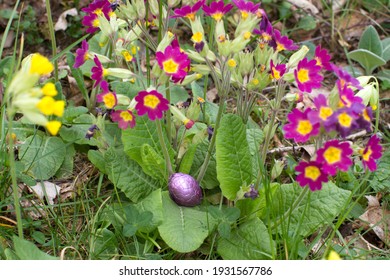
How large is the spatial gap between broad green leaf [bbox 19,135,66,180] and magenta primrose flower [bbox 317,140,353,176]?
1339mm

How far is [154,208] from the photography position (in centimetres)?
249

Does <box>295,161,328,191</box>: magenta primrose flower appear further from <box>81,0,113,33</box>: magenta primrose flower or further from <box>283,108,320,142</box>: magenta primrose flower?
<box>81,0,113,33</box>: magenta primrose flower

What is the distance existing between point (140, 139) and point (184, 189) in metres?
0.34

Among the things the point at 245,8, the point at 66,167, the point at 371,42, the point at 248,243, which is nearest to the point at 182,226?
the point at 248,243

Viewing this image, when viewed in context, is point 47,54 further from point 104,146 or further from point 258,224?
point 258,224

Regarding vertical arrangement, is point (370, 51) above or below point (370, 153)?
below

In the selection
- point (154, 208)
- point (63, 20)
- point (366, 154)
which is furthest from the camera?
point (63, 20)

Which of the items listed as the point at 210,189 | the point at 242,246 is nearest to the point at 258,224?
the point at 242,246

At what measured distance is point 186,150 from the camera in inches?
109

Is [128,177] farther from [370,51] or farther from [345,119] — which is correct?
[370,51]

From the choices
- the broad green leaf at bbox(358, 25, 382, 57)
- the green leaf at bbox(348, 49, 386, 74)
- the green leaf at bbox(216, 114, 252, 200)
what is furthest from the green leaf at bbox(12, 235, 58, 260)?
the broad green leaf at bbox(358, 25, 382, 57)

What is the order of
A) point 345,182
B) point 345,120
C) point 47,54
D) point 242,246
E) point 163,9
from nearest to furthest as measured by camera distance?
point 345,120 < point 242,246 < point 163,9 < point 345,182 < point 47,54

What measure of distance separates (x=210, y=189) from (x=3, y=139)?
0.97 metres

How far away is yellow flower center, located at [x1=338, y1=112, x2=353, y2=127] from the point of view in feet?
6.38
